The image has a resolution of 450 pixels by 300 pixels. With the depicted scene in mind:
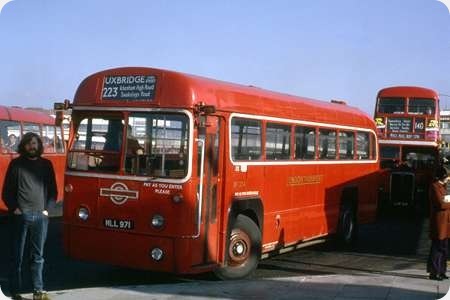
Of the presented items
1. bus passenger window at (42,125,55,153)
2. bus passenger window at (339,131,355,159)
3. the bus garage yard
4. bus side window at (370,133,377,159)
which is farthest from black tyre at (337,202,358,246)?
bus passenger window at (42,125,55,153)

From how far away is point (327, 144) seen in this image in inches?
507

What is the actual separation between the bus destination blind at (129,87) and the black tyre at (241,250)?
234 centimetres

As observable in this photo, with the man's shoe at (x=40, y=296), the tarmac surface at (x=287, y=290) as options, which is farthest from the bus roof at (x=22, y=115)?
the man's shoe at (x=40, y=296)

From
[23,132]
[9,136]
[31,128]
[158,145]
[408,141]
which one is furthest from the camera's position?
[408,141]

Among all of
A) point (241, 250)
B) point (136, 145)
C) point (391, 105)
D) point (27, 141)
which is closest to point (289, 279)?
point (241, 250)

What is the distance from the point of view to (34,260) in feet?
25.3

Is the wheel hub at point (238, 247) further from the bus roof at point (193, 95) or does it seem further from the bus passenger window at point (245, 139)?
the bus roof at point (193, 95)

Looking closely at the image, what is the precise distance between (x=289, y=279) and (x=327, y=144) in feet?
13.9

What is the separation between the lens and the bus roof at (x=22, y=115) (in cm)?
1653

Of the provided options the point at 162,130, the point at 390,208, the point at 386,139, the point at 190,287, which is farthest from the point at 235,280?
the point at 386,139

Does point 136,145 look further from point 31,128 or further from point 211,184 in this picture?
point 31,128

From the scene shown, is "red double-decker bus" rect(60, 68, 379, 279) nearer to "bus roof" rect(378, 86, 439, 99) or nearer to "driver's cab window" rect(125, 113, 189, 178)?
"driver's cab window" rect(125, 113, 189, 178)

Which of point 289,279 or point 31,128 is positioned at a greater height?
point 31,128

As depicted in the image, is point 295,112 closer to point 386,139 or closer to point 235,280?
point 235,280
